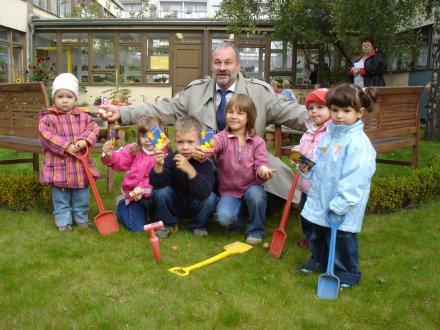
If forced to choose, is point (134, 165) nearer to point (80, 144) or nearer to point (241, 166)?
point (80, 144)

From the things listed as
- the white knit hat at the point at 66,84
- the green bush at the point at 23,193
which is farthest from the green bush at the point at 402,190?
the green bush at the point at 23,193

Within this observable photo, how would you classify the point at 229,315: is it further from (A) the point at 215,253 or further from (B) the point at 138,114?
(B) the point at 138,114

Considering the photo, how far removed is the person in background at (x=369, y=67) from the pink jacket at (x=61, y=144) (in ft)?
15.9

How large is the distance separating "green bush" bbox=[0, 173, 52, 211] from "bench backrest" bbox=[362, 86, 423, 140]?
3.35 metres

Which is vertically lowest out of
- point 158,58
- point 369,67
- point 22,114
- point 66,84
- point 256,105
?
point 22,114

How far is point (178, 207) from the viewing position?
4.41m

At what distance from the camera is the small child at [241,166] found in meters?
4.12

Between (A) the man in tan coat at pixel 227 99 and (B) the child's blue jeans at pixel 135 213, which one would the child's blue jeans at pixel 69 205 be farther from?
(A) the man in tan coat at pixel 227 99

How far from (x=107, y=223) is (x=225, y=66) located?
5.82 feet

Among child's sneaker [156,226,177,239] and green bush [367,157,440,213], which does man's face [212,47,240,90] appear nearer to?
child's sneaker [156,226,177,239]

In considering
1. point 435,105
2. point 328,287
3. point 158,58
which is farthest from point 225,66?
point 158,58

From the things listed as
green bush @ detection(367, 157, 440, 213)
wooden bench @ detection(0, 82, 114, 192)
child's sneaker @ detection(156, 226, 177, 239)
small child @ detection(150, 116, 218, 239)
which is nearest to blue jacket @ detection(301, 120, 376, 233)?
small child @ detection(150, 116, 218, 239)

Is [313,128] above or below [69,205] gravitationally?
above

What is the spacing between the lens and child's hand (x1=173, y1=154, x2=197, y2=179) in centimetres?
379
